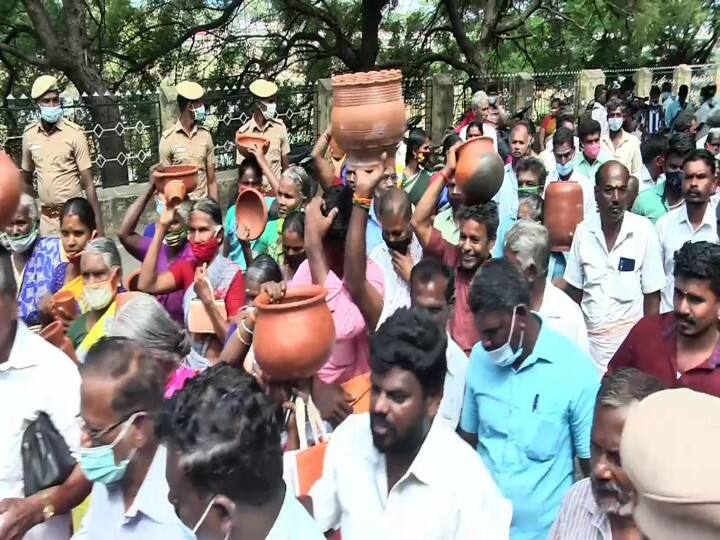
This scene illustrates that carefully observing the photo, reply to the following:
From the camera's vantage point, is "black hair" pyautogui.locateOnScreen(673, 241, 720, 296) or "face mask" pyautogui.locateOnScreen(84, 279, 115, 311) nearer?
"black hair" pyautogui.locateOnScreen(673, 241, 720, 296)

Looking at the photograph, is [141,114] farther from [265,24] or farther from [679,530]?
[679,530]

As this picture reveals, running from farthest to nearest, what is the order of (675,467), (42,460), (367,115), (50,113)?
(50,113) < (367,115) < (42,460) < (675,467)

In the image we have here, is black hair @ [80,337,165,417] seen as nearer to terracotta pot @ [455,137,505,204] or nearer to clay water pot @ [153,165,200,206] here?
terracotta pot @ [455,137,505,204]

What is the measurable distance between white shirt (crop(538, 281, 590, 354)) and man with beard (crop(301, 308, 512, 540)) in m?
1.41

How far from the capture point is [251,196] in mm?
5895

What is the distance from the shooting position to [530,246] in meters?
4.07

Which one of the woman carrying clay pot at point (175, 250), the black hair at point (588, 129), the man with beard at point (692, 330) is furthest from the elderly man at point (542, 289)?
the black hair at point (588, 129)

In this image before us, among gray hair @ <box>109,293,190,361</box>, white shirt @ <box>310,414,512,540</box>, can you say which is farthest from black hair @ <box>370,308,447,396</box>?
gray hair @ <box>109,293,190,361</box>

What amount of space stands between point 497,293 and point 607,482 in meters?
0.97

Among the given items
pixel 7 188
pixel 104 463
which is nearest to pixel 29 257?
pixel 7 188

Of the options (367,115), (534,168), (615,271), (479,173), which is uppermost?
(367,115)

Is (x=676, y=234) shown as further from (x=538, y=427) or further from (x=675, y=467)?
(x=675, y=467)

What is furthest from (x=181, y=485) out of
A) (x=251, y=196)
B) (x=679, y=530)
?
(x=251, y=196)

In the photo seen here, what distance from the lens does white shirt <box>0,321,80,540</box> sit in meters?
2.73
